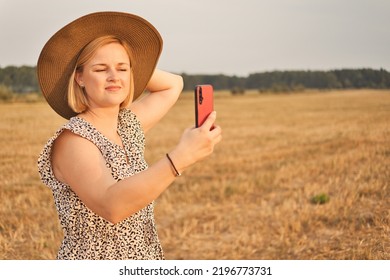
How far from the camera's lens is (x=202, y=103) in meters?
1.66

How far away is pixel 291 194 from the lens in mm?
5395

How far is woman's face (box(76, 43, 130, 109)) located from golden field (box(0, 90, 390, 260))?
6.18ft

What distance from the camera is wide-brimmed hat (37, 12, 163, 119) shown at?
181cm

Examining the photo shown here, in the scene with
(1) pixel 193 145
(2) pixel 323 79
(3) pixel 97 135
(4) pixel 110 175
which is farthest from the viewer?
(2) pixel 323 79

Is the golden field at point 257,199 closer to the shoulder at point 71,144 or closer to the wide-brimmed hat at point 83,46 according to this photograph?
the wide-brimmed hat at point 83,46

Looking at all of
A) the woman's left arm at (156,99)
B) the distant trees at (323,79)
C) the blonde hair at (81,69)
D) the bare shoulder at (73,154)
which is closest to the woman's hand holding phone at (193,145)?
the bare shoulder at (73,154)

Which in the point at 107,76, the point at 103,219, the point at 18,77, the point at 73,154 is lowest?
the point at 103,219

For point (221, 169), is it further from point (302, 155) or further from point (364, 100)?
point (364, 100)

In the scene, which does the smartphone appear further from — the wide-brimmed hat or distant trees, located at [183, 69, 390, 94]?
distant trees, located at [183, 69, 390, 94]

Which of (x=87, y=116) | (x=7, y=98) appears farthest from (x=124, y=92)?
(x=7, y=98)

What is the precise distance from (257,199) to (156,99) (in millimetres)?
3423

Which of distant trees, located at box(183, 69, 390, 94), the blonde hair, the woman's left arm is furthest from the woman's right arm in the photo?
distant trees, located at box(183, 69, 390, 94)

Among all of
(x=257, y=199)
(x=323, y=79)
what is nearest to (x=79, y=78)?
(x=257, y=199)

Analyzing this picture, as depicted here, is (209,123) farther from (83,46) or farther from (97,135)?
(83,46)
